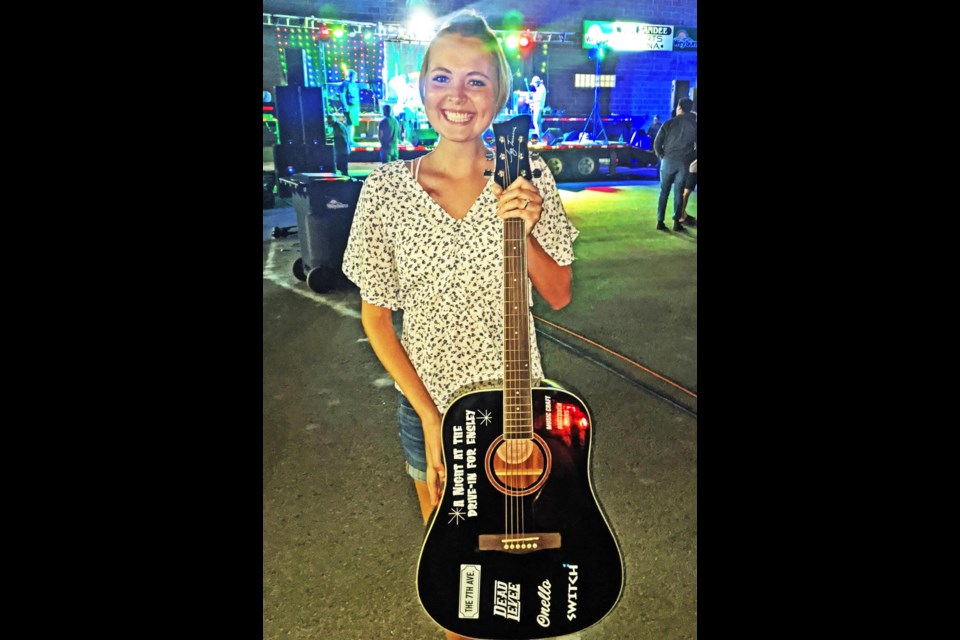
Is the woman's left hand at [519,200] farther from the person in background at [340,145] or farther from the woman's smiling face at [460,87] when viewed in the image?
the person in background at [340,145]

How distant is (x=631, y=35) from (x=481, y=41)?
0.56 meters

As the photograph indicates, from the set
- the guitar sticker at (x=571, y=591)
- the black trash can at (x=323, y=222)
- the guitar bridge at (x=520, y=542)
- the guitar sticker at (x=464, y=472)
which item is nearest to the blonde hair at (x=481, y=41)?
the black trash can at (x=323, y=222)

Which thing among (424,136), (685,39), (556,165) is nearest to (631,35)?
(685,39)

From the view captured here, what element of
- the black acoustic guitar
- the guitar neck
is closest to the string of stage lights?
the guitar neck

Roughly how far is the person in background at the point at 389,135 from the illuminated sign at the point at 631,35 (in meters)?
0.61

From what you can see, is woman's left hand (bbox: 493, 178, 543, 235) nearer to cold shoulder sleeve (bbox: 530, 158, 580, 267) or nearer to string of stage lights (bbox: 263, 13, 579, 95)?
cold shoulder sleeve (bbox: 530, 158, 580, 267)

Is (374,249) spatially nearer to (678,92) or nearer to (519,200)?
(519,200)

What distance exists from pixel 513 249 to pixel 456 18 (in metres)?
0.59

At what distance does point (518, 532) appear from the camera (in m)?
1.86

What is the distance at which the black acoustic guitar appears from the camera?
71.2 inches

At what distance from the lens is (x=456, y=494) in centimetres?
183

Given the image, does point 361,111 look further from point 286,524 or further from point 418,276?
point 286,524

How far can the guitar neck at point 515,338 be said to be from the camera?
1.74 metres

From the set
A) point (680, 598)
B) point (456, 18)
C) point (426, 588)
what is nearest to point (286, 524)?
point (426, 588)
